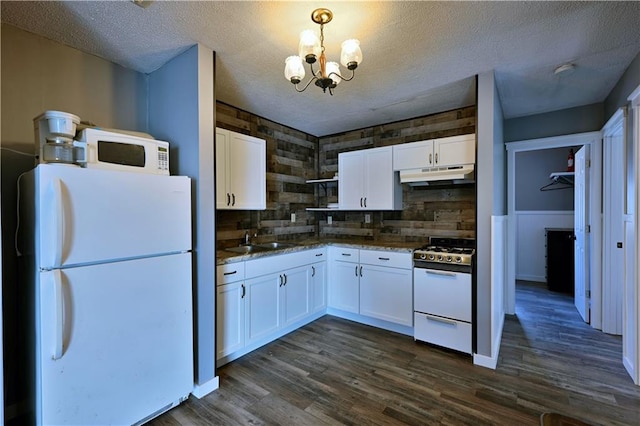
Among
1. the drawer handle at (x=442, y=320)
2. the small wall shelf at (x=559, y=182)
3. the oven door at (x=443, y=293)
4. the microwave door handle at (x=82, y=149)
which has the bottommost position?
the drawer handle at (x=442, y=320)

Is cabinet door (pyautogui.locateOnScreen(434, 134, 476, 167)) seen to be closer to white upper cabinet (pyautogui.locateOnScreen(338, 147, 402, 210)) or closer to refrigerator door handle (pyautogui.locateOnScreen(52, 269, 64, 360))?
white upper cabinet (pyautogui.locateOnScreen(338, 147, 402, 210))

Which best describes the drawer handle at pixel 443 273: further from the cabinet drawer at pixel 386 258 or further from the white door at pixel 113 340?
the white door at pixel 113 340

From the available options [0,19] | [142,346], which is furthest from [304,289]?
[0,19]

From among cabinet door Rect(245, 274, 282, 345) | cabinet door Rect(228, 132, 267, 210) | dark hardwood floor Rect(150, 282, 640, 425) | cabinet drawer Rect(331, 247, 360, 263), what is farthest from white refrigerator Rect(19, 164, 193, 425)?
cabinet drawer Rect(331, 247, 360, 263)

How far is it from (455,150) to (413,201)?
0.86m

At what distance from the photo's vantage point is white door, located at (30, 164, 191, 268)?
4.72 ft

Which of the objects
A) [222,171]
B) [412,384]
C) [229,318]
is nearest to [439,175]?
[412,384]

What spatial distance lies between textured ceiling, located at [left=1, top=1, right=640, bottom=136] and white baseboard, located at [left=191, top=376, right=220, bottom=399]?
247 cm

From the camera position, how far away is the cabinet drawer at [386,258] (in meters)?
3.05

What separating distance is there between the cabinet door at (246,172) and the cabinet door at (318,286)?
1007 mm

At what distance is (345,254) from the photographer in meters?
3.49

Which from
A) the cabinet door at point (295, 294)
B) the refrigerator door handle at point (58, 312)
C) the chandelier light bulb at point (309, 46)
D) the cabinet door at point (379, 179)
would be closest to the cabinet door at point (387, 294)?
the cabinet door at point (295, 294)

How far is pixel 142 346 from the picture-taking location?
1777 mm

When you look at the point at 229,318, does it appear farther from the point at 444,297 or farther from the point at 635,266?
the point at 635,266
